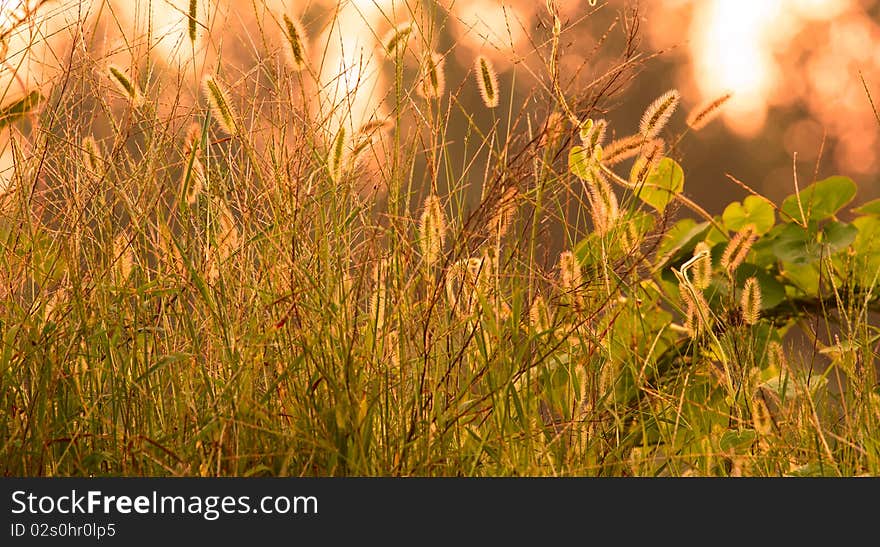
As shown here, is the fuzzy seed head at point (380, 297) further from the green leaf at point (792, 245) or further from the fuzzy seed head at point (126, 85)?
the green leaf at point (792, 245)

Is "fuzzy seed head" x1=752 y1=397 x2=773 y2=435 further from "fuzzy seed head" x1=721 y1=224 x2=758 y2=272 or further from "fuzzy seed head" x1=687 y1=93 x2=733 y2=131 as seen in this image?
"fuzzy seed head" x1=687 y1=93 x2=733 y2=131

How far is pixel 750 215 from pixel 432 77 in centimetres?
104

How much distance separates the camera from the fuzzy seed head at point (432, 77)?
50.9 inches

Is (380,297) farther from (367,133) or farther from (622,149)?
(622,149)

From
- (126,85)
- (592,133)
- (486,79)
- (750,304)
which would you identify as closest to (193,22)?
(126,85)

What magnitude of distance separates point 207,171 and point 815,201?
1.32 metres

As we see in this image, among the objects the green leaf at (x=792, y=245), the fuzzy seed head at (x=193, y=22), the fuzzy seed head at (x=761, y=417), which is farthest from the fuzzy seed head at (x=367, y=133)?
the green leaf at (x=792, y=245)

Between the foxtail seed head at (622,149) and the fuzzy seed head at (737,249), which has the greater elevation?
the foxtail seed head at (622,149)

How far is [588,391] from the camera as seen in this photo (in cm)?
136

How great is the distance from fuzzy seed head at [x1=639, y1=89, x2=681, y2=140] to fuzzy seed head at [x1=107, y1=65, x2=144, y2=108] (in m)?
0.60

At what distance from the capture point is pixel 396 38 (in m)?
1.30

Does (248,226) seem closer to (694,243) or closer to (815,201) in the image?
(694,243)

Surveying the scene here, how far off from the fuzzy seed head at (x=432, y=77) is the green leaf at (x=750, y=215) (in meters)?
1.01

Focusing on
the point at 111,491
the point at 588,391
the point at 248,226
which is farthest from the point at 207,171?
the point at 588,391
